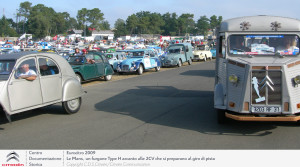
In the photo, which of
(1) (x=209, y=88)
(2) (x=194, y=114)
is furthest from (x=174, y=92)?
(2) (x=194, y=114)

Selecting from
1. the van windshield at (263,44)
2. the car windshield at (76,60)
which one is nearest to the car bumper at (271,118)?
the van windshield at (263,44)

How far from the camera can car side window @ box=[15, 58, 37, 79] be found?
724 cm

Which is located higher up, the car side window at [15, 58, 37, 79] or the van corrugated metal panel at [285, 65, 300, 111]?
the car side window at [15, 58, 37, 79]

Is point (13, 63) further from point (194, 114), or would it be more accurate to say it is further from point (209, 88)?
point (209, 88)

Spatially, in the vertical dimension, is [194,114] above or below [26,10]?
below

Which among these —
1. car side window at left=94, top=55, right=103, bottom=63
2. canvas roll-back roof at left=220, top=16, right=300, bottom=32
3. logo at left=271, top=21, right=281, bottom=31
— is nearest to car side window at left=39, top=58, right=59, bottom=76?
canvas roll-back roof at left=220, top=16, right=300, bottom=32

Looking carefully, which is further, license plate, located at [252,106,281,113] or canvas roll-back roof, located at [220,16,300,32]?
canvas roll-back roof, located at [220,16,300,32]

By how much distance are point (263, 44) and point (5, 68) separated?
6.08 m

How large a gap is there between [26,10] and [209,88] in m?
136

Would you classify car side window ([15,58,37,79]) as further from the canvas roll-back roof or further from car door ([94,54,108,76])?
car door ([94,54,108,76])

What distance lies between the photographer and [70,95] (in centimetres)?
849

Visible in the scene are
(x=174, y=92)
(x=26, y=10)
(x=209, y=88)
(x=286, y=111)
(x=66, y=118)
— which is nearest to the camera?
(x=286, y=111)

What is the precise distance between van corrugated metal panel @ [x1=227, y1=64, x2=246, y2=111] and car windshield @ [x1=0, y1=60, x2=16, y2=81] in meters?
5.03

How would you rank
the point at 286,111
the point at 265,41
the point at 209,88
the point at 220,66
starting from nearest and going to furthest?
the point at 286,111 → the point at 265,41 → the point at 220,66 → the point at 209,88
